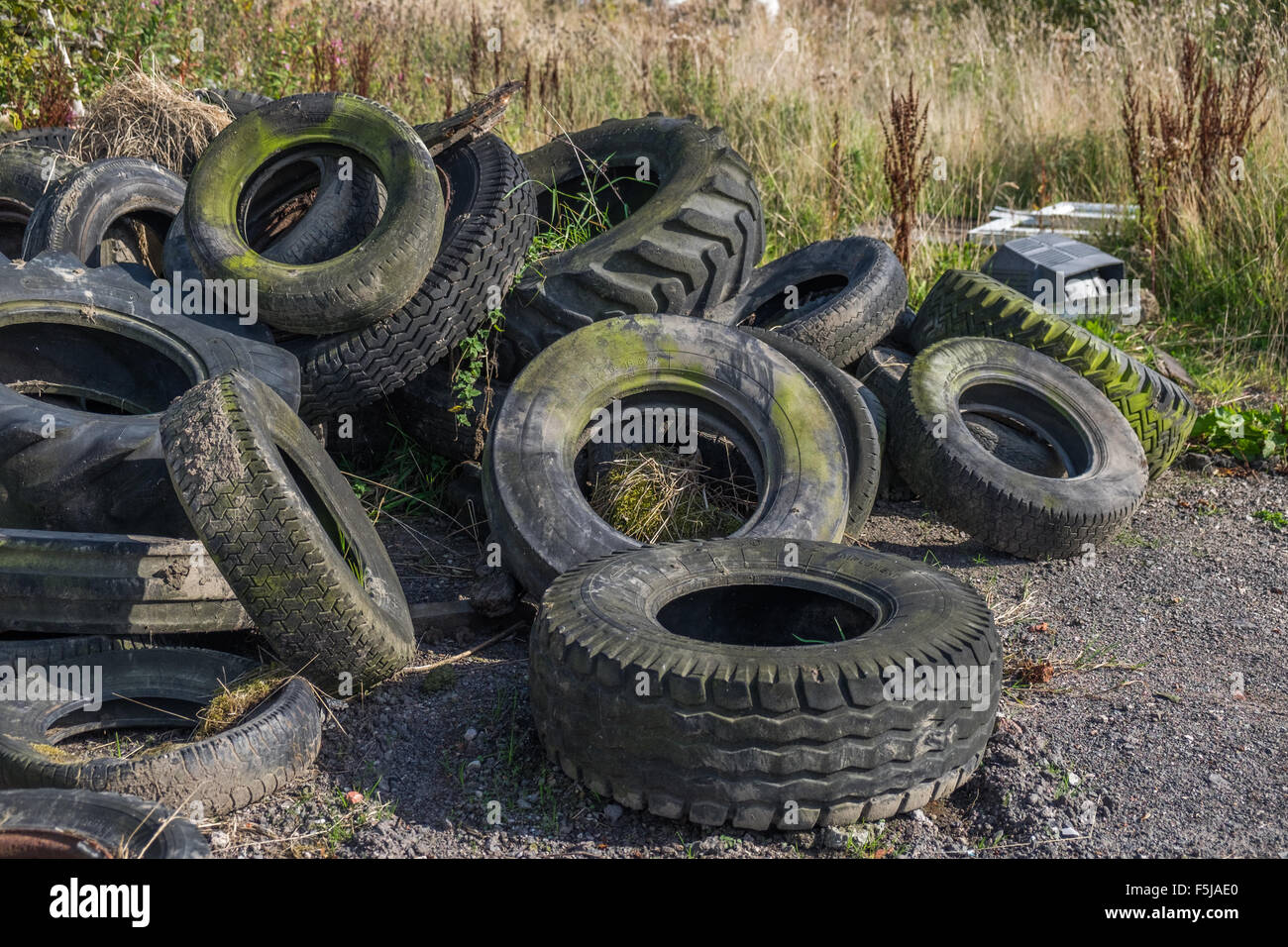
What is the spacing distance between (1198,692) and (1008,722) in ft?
2.62

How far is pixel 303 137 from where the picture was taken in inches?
195

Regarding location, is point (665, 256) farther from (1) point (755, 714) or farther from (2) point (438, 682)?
(1) point (755, 714)

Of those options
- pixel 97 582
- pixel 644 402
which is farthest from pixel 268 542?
pixel 644 402

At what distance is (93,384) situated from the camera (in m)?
4.73

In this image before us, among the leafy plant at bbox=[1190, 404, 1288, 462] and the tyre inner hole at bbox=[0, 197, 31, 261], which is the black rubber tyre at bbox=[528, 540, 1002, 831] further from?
the tyre inner hole at bbox=[0, 197, 31, 261]

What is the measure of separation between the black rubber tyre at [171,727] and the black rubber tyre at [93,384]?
595 mm

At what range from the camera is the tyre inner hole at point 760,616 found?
3664 millimetres

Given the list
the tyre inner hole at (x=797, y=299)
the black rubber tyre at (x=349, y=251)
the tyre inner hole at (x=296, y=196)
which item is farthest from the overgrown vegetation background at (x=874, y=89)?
the black rubber tyre at (x=349, y=251)

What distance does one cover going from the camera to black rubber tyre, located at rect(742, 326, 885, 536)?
4.69 m

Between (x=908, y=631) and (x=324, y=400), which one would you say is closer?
(x=908, y=631)

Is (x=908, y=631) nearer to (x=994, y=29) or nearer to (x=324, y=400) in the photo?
(x=324, y=400)

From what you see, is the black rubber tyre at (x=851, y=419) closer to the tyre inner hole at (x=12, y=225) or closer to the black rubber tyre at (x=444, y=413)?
the black rubber tyre at (x=444, y=413)

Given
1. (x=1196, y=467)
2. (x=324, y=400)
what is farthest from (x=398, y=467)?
(x=1196, y=467)

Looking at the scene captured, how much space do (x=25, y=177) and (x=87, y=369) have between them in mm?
1482
